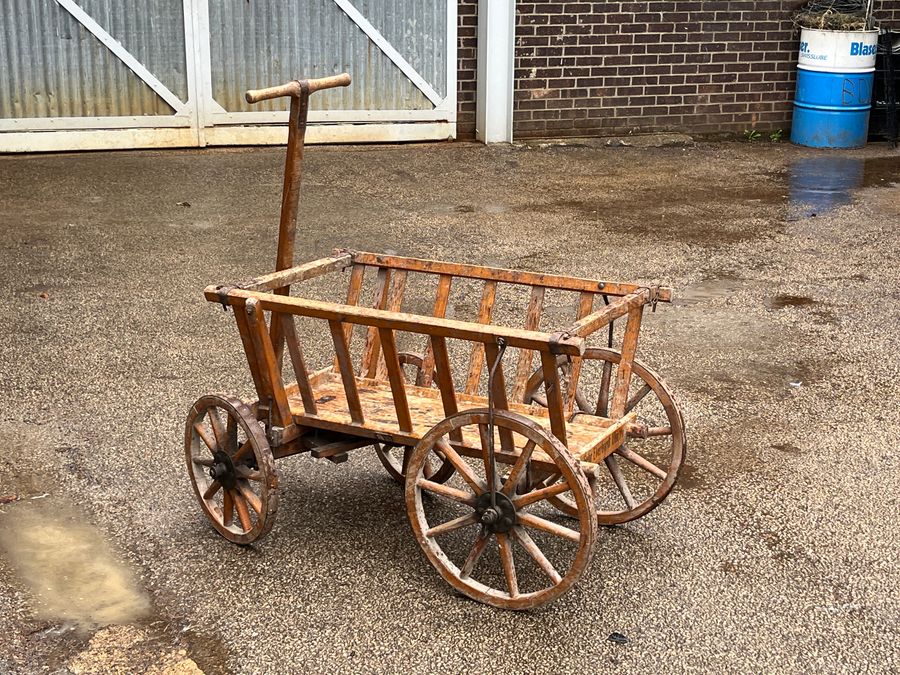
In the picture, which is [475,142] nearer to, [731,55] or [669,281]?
[731,55]

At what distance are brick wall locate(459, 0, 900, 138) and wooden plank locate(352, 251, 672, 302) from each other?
7.17 m

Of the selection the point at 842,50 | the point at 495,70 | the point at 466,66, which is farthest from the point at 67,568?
the point at 842,50

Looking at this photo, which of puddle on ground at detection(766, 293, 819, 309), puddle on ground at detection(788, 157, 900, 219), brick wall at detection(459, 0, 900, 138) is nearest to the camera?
puddle on ground at detection(766, 293, 819, 309)

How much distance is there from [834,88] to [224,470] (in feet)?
29.8

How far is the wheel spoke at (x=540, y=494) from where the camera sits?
3.64 m

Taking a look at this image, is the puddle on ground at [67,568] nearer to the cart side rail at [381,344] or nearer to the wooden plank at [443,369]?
the cart side rail at [381,344]

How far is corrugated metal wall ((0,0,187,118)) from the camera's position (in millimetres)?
10273

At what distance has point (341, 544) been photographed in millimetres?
4227

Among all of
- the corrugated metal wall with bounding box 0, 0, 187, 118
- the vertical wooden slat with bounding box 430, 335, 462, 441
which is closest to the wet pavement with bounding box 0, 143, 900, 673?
the vertical wooden slat with bounding box 430, 335, 462, 441

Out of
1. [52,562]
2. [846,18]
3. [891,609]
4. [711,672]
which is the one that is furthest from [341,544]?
[846,18]

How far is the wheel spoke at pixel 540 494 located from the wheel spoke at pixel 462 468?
0.41 ft

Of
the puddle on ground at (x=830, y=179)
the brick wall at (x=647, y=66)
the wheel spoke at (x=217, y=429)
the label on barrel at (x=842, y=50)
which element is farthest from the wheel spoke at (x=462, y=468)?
the label on barrel at (x=842, y=50)

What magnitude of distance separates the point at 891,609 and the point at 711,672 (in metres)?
0.75

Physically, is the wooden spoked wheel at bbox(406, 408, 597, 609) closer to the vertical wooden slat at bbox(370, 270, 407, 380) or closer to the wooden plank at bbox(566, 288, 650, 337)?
the wooden plank at bbox(566, 288, 650, 337)
